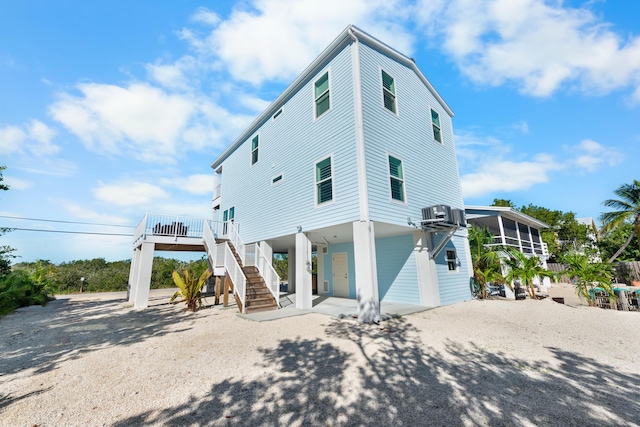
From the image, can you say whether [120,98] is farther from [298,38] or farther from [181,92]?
[298,38]

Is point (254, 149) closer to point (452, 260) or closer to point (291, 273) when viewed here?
point (291, 273)

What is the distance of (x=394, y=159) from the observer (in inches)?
374

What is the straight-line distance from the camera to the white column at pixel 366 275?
23.7ft

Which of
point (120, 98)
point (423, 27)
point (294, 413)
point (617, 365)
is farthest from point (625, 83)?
point (120, 98)

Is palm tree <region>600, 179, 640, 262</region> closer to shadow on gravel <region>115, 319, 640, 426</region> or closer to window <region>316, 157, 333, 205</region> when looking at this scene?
shadow on gravel <region>115, 319, 640, 426</region>

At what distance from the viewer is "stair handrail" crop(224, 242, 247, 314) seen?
9.11m

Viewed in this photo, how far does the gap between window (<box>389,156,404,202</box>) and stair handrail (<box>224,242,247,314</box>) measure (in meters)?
6.48

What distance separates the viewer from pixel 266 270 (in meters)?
11.0

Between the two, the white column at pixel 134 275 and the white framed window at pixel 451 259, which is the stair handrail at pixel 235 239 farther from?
the white framed window at pixel 451 259

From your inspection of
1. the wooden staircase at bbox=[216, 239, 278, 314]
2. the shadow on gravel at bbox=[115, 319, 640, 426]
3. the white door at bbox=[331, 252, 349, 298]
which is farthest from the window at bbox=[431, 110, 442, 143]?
the wooden staircase at bbox=[216, 239, 278, 314]

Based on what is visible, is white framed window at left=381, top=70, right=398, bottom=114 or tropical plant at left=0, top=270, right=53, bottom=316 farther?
tropical plant at left=0, top=270, right=53, bottom=316

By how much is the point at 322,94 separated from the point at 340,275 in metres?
9.01

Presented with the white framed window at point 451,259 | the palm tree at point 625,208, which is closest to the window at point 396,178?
the white framed window at point 451,259

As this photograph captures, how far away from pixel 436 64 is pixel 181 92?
11.4 meters
